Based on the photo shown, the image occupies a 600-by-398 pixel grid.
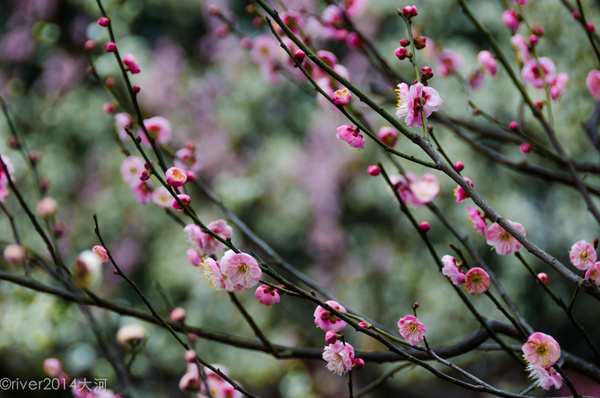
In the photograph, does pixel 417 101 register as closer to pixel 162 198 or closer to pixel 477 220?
pixel 477 220

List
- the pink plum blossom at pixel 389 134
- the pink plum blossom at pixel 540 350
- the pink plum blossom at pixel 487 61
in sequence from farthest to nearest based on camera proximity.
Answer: the pink plum blossom at pixel 487 61, the pink plum blossom at pixel 389 134, the pink plum blossom at pixel 540 350

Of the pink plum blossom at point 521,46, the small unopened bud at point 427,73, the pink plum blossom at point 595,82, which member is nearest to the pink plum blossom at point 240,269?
the small unopened bud at point 427,73

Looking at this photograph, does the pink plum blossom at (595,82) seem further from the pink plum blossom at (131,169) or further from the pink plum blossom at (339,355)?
the pink plum blossom at (131,169)

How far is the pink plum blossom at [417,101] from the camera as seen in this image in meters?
0.68

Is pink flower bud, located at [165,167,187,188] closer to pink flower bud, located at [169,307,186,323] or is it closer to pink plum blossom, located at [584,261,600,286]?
pink flower bud, located at [169,307,186,323]

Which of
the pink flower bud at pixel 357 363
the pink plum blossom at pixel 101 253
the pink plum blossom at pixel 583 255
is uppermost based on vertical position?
the pink plum blossom at pixel 583 255

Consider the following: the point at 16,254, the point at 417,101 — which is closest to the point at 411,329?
the point at 417,101

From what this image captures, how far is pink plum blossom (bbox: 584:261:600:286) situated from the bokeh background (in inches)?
95.3

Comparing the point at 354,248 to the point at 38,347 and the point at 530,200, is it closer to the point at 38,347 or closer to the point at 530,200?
the point at 530,200

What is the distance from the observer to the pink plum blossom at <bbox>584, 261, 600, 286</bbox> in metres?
0.66

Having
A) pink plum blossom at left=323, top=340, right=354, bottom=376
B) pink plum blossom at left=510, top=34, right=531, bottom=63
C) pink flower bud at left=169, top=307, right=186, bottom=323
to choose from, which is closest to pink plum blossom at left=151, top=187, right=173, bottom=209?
pink flower bud at left=169, top=307, right=186, bottom=323

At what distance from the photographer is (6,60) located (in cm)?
372

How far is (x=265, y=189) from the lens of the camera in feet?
12.2

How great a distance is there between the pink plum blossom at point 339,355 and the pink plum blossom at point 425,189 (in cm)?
37
